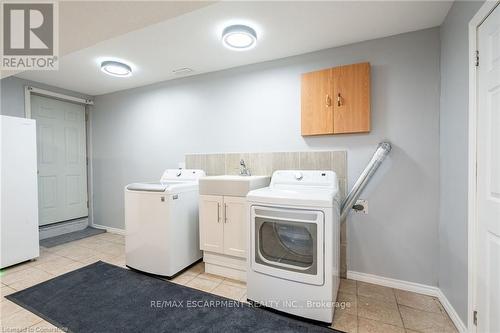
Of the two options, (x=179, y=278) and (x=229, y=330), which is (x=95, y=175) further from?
(x=229, y=330)

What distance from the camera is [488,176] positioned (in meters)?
1.26

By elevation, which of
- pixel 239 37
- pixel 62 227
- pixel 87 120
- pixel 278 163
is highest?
pixel 239 37

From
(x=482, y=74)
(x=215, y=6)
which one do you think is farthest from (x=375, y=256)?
(x=215, y=6)

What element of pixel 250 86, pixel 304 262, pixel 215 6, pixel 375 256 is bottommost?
pixel 375 256

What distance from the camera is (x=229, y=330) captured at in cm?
156

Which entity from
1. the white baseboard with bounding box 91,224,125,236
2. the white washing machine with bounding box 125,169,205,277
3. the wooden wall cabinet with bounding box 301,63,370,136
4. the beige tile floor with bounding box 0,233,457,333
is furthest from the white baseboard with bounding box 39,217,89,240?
the wooden wall cabinet with bounding box 301,63,370,136

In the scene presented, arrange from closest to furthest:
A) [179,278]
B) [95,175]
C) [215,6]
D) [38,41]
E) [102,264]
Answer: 1. [215,6]
2. [38,41]
3. [179,278]
4. [102,264]
5. [95,175]

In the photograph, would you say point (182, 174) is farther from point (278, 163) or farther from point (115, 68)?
point (115, 68)

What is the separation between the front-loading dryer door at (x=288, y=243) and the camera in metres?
1.58

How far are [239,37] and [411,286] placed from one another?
2.72m

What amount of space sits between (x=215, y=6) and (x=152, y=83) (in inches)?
81.5

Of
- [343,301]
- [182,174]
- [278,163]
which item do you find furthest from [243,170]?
[343,301]

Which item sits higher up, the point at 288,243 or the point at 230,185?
the point at 230,185
